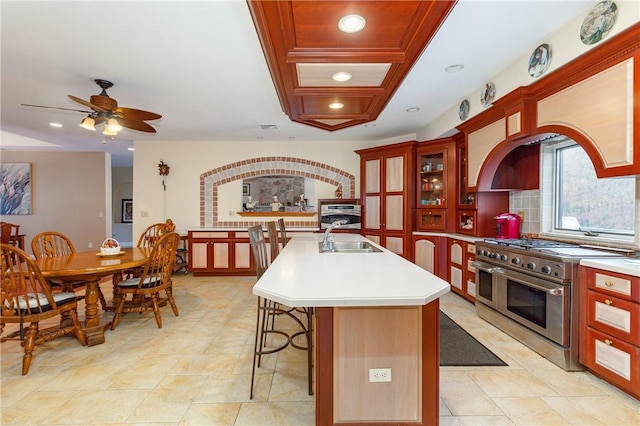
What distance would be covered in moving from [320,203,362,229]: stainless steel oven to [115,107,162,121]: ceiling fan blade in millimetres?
3004

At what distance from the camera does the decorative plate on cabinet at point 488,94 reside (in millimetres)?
3049

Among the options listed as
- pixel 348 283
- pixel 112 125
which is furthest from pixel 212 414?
pixel 112 125

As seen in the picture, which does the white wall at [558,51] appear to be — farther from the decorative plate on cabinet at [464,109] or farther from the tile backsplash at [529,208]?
the tile backsplash at [529,208]

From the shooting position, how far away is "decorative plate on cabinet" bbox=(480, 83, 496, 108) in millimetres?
3049

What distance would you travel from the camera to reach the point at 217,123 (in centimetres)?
454

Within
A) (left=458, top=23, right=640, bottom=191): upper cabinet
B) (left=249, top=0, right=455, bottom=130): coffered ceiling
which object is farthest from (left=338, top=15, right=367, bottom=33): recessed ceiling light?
(left=458, top=23, right=640, bottom=191): upper cabinet

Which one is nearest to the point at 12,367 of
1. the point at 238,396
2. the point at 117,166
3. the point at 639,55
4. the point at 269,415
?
the point at 238,396

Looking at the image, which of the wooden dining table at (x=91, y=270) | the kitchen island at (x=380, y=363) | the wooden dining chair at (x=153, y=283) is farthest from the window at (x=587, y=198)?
the wooden dining table at (x=91, y=270)

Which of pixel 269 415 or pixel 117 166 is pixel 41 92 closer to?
pixel 269 415

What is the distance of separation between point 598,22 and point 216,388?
3464 mm

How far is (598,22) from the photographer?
1.97 meters

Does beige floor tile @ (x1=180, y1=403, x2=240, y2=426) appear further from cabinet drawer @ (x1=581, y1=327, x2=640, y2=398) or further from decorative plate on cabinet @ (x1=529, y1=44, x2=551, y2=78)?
decorative plate on cabinet @ (x1=529, y1=44, x2=551, y2=78)

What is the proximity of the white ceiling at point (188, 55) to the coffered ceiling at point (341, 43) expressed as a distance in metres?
0.36

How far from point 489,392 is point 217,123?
4.48m
